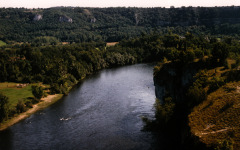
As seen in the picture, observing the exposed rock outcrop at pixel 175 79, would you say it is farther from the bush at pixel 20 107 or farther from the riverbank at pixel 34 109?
the bush at pixel 20 107

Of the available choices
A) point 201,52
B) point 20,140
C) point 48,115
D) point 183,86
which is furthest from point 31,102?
point 201,52

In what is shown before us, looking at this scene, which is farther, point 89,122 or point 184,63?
point 89,122

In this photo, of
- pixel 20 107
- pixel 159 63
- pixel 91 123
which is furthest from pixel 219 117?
pixel 20 107

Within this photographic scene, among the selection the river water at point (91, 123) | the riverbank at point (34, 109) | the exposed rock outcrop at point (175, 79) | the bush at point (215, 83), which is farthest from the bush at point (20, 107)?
the bush at point (215, 83)

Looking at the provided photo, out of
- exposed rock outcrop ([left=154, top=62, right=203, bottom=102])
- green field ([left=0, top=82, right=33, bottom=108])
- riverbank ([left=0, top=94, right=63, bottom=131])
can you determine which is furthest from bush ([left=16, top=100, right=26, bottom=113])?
exposed rock outcrop ([left=154, top=62, right=203, bottom=102])

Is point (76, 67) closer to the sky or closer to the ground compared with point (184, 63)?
closer to the ground

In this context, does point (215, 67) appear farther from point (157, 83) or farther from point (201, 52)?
point (157, 83)

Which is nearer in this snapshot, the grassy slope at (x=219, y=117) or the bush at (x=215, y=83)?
the grassy slope at (x=219, y=117)
